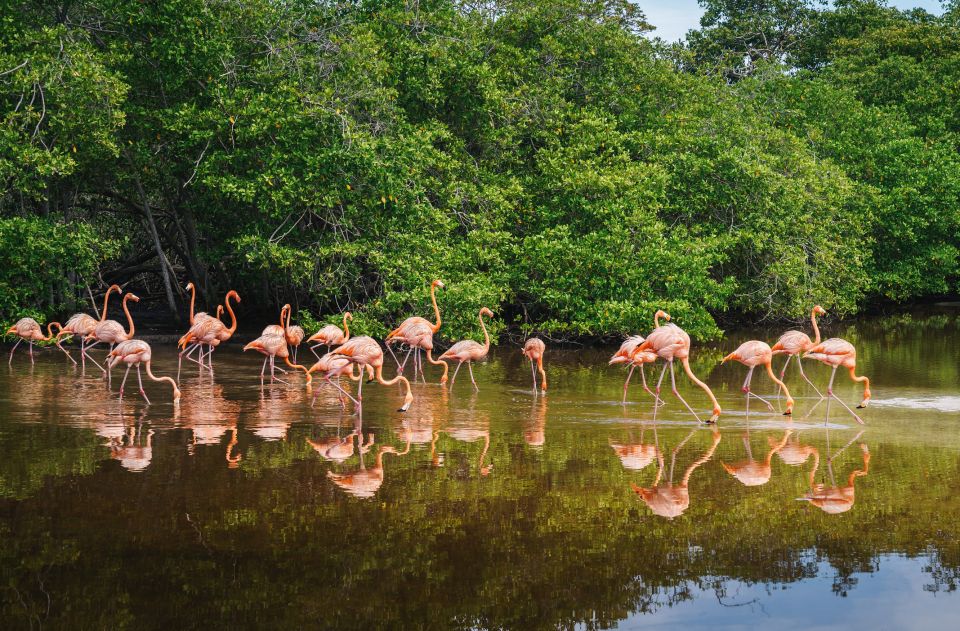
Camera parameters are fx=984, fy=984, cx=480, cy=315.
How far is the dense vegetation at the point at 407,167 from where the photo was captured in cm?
1684

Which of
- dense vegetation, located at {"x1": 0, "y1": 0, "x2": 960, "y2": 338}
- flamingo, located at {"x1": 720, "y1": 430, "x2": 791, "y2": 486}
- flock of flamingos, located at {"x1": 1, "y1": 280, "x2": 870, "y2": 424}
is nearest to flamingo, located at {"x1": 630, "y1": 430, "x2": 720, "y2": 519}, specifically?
flamingo, located at {"x1": 720, "y1": 430, "x2": 791, "y2": 486}

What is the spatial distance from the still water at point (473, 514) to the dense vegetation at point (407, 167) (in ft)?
20.4

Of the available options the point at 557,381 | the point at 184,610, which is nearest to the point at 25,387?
the point at 557,381

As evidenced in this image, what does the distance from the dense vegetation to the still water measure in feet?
20.4

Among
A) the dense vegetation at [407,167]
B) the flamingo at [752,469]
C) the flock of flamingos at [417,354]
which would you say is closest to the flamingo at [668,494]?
the flamingo at [752,469]

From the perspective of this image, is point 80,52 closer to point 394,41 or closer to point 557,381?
point 394,41

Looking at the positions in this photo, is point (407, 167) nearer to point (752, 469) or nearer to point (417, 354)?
point (417, 354)

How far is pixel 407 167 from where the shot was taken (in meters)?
17.3

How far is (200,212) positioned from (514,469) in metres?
14.4

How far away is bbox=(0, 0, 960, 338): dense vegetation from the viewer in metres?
16.8

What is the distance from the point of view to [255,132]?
16.8m

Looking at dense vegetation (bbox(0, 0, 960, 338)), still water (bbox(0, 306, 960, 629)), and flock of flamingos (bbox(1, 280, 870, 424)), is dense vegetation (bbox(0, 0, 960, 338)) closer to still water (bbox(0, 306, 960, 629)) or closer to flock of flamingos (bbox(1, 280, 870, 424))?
flock of flamingos (bbox(1, 280, 870, 424))

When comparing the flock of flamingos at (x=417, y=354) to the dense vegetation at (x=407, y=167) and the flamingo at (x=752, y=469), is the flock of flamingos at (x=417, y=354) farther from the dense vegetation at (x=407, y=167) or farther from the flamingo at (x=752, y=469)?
the dense vegetation at (x=407, y=167)

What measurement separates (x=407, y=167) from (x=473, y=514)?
441 inches
